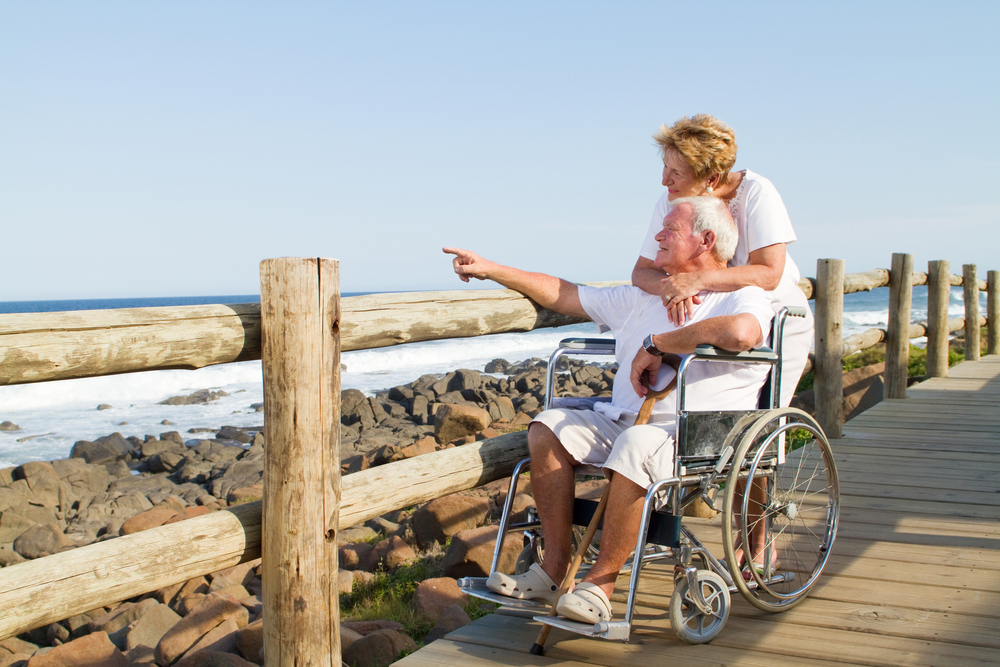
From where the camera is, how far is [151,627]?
430 centimetres

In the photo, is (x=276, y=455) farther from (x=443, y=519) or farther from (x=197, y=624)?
(x=443, y=519)

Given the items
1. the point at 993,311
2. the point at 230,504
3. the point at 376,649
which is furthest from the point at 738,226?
the point at 993,311

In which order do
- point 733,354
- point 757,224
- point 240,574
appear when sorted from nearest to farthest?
1. point 733,354
2. point 757,224
3. point 240,574

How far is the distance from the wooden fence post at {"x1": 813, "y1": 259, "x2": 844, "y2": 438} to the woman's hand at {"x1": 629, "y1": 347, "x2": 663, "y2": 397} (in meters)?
2.51

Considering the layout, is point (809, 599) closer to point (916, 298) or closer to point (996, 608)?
point (996, 608)

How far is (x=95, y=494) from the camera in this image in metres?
9.26

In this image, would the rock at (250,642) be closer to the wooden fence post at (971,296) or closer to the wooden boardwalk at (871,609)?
the wooden boardwalk at (871,609)

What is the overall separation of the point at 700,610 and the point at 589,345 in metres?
0.93

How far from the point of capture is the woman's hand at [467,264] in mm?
2611

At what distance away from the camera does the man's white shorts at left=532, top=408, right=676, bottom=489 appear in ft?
6.77

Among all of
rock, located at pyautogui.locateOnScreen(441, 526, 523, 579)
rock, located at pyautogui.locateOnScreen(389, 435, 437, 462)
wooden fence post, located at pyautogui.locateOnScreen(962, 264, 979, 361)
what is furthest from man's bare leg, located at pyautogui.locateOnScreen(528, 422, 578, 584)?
wooden fence post, located at pyautogui.locateOnScreen(962, 264, 979, 361)

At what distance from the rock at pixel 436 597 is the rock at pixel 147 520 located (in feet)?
13.1

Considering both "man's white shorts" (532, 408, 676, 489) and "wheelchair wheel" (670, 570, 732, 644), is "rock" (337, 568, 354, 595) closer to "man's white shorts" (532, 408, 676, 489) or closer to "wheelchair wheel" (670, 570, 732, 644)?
"man's white shorts" (532, 408, 676, 489)

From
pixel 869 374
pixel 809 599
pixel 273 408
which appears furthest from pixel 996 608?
pixel 869 374
